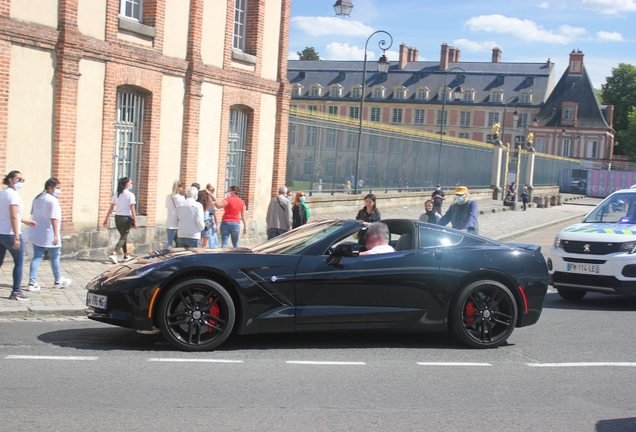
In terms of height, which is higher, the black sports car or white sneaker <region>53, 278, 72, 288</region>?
the black sports car

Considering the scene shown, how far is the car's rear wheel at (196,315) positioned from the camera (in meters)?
7.60

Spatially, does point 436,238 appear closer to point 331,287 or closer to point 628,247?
point 331,287

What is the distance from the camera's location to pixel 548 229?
35.1 m

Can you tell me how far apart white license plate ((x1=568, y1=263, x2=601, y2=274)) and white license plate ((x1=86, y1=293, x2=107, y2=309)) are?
7.70 m

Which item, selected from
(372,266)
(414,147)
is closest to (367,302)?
(372,266)

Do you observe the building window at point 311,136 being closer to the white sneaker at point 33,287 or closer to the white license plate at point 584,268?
the white license plate at point 584,268

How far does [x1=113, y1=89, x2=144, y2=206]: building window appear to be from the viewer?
16.6 meters

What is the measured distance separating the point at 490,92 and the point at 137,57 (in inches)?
3788

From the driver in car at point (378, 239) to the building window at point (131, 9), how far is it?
394 inches

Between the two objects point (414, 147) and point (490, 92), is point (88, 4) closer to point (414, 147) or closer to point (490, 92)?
point (414, 147)

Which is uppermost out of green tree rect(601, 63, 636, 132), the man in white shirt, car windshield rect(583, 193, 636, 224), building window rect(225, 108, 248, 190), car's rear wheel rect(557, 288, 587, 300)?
green tree rect(601, 63, 636, 132)

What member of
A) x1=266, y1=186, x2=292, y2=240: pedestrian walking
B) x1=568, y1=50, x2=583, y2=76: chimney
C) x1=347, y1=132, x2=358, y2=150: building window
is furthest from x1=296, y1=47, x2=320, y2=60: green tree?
x1=266, y1=186, x2=292, y2=240: pedestrian walking

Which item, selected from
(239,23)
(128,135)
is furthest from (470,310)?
(239,23)

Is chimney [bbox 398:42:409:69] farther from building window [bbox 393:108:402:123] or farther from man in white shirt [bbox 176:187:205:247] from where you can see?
man in white shirt [bbox 176:187:205:247]
